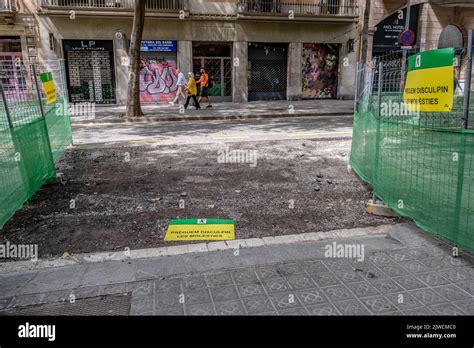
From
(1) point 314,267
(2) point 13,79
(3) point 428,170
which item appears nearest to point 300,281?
(1) point 314,267

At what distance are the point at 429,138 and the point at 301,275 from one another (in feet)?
7.10

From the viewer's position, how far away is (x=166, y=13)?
70.7 ft

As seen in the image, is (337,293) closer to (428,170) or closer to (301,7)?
(428,170)

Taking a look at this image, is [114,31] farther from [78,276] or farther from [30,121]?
[78,276]

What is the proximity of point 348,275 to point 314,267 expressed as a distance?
33 cm

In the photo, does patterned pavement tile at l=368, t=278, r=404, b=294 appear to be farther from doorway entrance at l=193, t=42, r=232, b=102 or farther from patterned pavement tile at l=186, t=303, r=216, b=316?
doorway entrance at l=193, t=42, r=232, b=102

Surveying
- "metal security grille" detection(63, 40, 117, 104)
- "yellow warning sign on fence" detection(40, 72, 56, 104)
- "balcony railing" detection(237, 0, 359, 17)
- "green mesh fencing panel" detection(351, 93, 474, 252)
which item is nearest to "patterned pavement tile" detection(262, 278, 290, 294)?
"green mesh fencing panel" detection(351, 93, 474, 252)

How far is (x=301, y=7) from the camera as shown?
2391 cm

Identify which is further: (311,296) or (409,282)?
(409,282)

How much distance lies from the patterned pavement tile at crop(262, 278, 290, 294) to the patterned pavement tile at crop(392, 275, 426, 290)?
97 cm

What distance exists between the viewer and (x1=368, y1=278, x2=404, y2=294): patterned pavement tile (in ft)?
11.4

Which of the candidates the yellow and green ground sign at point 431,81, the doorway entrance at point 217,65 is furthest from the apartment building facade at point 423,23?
the yellow and green ground sign at point 431,81

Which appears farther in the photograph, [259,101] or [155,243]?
[259,101]
